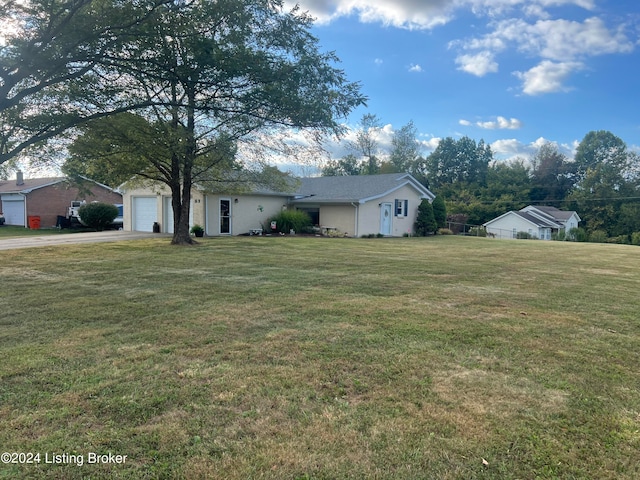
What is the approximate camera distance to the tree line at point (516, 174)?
4656 cm

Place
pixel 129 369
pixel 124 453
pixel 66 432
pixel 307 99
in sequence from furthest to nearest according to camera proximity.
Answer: pixel 307 99, pixel 129 369, pixel 66 432, pixel 124 453

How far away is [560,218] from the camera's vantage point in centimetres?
4725

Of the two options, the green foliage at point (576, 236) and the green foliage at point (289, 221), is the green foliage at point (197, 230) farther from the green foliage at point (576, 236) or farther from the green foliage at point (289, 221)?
the green foliage at point (576, 236)

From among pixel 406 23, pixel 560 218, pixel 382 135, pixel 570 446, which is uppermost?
pixel 382 135

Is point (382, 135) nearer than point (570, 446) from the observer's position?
No

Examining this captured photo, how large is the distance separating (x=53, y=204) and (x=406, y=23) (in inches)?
1093

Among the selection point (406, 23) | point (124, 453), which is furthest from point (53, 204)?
point (124, 453)

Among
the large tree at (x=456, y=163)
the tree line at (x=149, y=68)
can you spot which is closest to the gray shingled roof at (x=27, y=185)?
the tree line at (x=149, y=68)

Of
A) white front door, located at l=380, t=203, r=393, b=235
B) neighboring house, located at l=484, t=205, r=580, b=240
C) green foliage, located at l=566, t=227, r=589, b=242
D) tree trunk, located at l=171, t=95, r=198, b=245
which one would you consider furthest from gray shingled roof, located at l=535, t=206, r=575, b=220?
tree trunk, located at l=171, t=95, r=198, b=245

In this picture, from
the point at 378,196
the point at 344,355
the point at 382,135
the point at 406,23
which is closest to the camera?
the point at 344,355

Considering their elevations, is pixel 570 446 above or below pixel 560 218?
below

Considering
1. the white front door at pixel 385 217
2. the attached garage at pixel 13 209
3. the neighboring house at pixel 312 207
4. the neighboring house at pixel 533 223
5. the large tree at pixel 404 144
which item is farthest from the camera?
the large tree at pixel 404 144

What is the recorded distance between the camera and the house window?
2471 cm

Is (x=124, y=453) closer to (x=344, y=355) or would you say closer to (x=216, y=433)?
(x=216, y=433)
